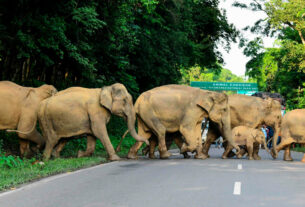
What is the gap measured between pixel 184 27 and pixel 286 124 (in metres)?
16.2

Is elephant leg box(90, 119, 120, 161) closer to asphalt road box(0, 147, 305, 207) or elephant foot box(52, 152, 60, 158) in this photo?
elephant foot box(52, 152, 60, 158)

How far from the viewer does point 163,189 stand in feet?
33.9

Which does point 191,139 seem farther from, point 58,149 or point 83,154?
point 58,149

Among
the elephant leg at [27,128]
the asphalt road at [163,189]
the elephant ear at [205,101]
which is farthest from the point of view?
the elephant ear at [205,101]

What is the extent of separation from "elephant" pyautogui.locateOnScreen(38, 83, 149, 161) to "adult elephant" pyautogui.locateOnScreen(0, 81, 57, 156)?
1.02 feet

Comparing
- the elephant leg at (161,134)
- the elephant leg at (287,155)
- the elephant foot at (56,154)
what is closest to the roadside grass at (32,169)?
the elephant foot at (56,154)

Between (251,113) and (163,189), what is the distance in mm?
11792

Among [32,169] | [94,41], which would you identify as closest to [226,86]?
[94,41]

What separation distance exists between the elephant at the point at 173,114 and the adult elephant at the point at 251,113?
2345mm

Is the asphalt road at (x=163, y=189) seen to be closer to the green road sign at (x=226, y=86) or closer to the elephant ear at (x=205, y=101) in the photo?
the elephant ear at (x=205, y=101)

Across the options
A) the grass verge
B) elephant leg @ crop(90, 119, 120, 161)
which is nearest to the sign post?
elephant leg @ crop(90, 119, 120, 161)

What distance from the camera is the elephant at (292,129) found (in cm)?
1986

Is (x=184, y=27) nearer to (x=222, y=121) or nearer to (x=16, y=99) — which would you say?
(x=222, y=121)

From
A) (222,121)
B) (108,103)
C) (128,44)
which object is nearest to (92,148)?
(108,103)
